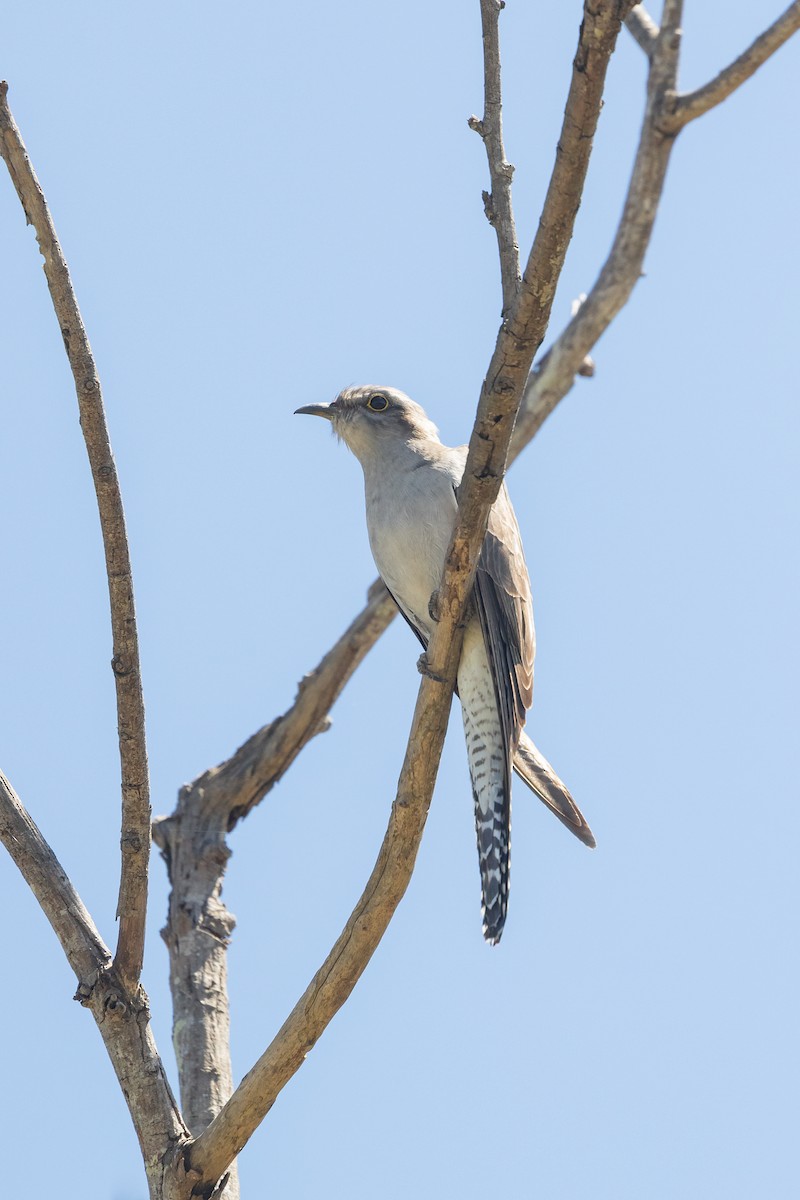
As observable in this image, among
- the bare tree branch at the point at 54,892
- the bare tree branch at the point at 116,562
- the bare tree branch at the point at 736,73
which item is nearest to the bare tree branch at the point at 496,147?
the bare tree branch at the point at 116,562

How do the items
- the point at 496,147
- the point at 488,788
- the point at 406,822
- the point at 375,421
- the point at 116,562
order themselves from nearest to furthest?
1. the point at 116,562
2. the point at 496,147
3. the point at 406,822
4. the point at 488,788
5. the point at 375,421

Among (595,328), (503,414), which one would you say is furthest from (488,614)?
(595,328)

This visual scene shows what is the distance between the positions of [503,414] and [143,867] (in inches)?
79.6

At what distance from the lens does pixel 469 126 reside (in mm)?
4648

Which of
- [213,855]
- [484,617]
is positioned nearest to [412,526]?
[484,617]

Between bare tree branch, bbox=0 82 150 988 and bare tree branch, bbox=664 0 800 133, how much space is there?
4.76m

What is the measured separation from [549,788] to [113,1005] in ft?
7.19

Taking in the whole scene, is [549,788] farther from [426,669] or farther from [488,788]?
[426,669]

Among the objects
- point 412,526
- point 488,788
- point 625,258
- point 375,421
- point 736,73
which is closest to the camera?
point 488,788

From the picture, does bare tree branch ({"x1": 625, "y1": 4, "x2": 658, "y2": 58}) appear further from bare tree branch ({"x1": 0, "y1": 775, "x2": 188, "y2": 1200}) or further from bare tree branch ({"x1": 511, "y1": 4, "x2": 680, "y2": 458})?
bare tree branch ({"x1": 0, "y1": 775, "x2": 188, "y2": 1200})

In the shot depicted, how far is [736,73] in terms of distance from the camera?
7957 millimetres

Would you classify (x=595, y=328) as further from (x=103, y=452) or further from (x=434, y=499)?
(x=103, y=452)

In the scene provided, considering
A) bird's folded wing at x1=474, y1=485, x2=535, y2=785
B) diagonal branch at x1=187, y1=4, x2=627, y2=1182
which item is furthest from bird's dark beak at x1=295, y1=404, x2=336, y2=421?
diagonal branch at x1=187, y1=4, x2=627, y2=1182

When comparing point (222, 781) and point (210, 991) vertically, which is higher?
point (222, 781)
